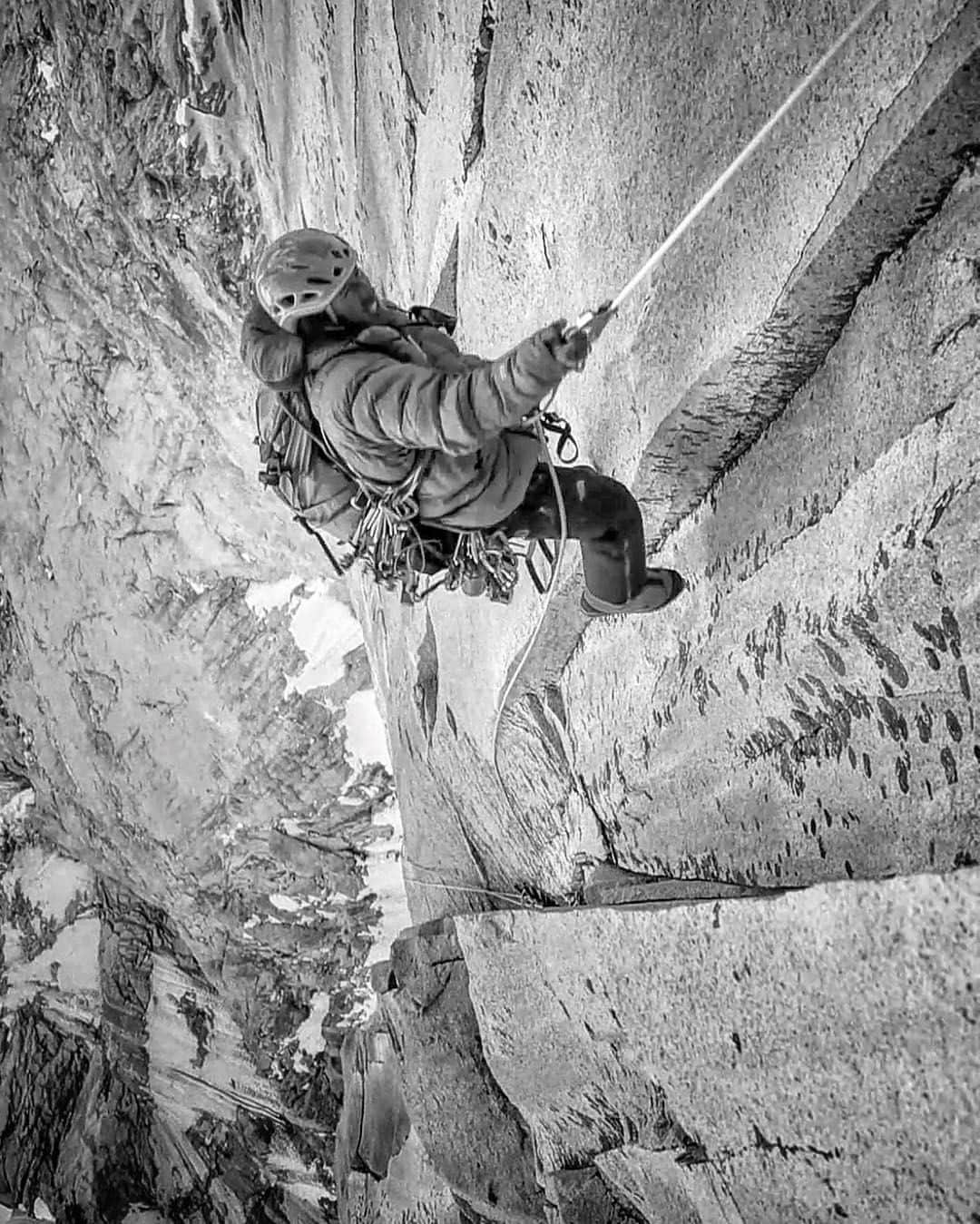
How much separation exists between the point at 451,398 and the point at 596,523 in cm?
67

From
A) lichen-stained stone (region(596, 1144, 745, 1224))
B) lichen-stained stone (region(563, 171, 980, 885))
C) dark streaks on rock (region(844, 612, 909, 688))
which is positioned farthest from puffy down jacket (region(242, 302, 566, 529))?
lichen-stained stone (region(596, 1144, 745, 1224))

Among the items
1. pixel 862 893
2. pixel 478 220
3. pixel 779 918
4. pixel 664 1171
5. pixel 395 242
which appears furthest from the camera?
pixel 395 242

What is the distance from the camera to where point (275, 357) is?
2141 mm

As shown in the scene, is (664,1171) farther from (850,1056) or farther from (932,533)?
(932,533)

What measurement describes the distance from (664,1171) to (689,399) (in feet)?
5.92

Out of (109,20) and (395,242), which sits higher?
(109,20)

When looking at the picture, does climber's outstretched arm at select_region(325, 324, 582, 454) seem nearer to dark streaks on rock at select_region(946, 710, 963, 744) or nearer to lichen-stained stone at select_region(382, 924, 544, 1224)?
dark streaks on rock at select_region(946, 710, 963, 744)

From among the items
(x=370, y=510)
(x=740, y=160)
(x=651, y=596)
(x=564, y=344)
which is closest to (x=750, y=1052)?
(x=651, y=596)

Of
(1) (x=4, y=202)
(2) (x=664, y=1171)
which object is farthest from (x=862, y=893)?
(1) (x=4, y=202)

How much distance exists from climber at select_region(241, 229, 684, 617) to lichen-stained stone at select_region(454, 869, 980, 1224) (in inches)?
35.8

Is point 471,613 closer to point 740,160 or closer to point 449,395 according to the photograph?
point 449,395

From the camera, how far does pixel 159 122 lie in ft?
18.6

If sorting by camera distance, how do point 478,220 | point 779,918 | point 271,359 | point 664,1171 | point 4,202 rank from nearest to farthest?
point 779,918, point 271,359, point 664,1171, point 478,220, point 4,202

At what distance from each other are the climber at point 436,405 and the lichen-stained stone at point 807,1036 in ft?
2.99
